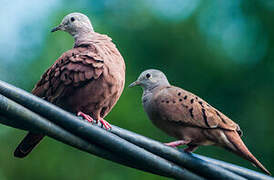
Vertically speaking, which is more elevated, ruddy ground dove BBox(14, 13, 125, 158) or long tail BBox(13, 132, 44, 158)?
ruddy ground dove BBox(14, 13, 125, 158)

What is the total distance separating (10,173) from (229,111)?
3790 millimetres

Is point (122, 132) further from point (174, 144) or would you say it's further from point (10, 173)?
point (10, 173)

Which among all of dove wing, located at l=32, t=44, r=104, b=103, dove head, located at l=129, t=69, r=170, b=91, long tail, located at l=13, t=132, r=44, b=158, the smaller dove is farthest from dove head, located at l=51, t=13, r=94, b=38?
long tail, located at l=13, t=132, r=44, b=158

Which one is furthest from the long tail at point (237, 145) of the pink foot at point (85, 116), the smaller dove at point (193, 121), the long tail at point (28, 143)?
the long tail at point (28, 143)

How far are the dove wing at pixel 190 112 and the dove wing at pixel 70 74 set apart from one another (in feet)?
1.93

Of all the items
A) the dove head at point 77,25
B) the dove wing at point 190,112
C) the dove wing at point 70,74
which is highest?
the dove head at point 77,25

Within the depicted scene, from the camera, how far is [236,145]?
3.46 m

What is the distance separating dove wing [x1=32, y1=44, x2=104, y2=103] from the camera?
351 centimetres

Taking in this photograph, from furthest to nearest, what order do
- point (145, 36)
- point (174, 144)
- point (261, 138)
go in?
point (145, 36)
point (261, 138)
point (174, 144)

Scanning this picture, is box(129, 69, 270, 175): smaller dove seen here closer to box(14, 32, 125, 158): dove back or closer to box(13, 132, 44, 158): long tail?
box(14, 32, 125, 158): dove back

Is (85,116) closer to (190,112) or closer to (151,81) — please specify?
(190,112)

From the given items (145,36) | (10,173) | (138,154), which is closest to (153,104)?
(138,154)

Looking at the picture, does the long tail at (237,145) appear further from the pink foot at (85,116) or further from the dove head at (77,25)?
the dove head at (77,25)

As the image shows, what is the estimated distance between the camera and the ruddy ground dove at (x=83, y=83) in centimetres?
352
